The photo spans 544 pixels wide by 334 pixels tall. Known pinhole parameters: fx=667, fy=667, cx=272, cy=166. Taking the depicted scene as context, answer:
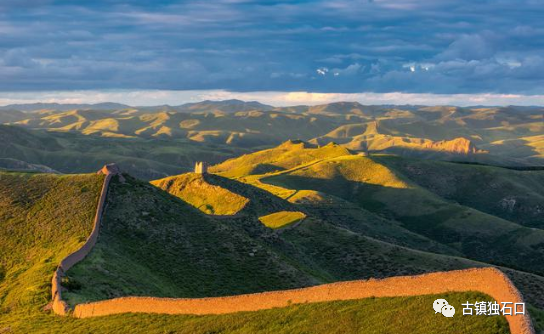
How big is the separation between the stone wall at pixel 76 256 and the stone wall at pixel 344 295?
9.05 ft

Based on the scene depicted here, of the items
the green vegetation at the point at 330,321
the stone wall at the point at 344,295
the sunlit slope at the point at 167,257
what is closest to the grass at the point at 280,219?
the sunlit slope at the point at 167,257

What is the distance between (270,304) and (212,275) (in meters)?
29.5

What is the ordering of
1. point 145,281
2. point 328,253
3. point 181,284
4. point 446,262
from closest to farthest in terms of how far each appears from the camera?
point 145,281 → point 181,284 → point 446,262 → point 328,253

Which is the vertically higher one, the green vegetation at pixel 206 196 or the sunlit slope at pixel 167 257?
the sunlit slope at pixel 167 257

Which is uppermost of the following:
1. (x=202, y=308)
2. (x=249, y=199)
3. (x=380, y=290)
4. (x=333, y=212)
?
(x=380, y=290)

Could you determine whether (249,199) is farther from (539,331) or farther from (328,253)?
(539,331)

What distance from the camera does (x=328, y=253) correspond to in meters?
115

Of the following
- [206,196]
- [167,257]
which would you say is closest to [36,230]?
[167,257]

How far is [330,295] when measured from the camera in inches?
1734

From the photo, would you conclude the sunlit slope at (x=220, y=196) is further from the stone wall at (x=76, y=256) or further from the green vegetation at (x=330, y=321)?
the green vegetation at (x=330, y=321)

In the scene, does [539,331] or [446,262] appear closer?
[539,331]

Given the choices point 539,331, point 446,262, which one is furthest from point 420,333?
point 446,262

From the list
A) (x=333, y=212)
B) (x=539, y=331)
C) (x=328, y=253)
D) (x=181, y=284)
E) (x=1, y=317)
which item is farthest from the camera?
(x=333, y=212)

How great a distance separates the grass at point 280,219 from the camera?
127575 millimetres
